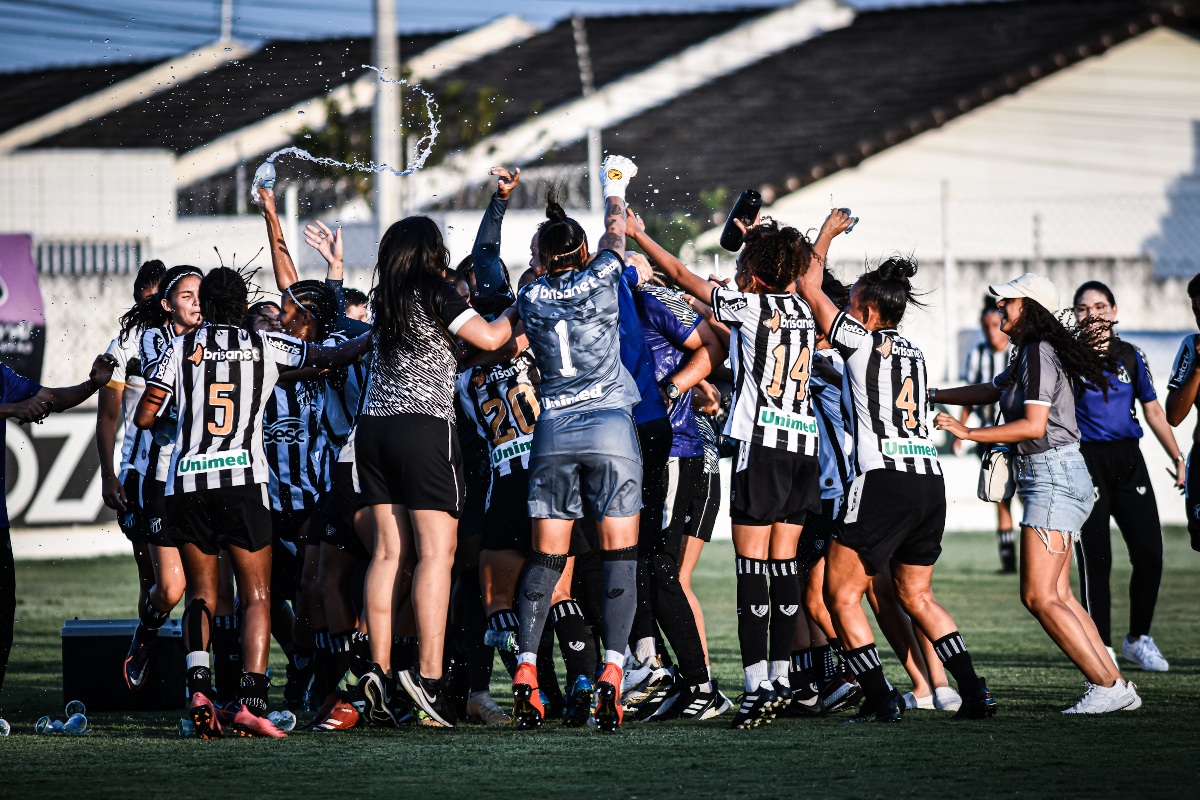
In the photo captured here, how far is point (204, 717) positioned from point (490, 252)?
2508 millimetres

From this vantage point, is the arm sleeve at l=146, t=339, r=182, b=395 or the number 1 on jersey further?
the arm sleeve at l=146, t=339, r=182, b=395

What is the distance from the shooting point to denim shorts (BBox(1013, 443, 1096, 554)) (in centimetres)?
741

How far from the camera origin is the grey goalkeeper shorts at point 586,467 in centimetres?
675

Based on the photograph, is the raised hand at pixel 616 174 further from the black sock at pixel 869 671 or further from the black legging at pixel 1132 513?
→ the black legging at pixel 1132 513

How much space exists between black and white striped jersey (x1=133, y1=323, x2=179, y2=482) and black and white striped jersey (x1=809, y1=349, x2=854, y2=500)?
3105 mm

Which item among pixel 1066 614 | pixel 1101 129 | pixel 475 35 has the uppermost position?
pixel 475 35

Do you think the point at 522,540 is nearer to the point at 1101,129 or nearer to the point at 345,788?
the point at 345,788

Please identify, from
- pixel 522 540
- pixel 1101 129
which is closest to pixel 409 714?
pixel 522 540

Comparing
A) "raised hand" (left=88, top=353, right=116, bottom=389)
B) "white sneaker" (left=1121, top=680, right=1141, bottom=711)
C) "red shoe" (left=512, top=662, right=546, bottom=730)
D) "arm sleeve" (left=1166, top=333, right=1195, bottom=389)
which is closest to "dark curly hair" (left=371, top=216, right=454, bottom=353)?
"raised hand" (left=88, top=353, right=116, bottom=389)

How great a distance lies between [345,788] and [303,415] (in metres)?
3.38

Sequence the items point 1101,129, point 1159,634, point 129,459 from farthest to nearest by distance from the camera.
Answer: point 1101,129
point 1159,634
point 129,459

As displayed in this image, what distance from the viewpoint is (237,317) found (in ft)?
23.9

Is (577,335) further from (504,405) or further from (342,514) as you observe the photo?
(342,514)

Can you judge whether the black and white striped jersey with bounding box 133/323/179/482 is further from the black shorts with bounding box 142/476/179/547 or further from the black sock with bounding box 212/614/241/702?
the black sock with bounding box 212/614/241/702
